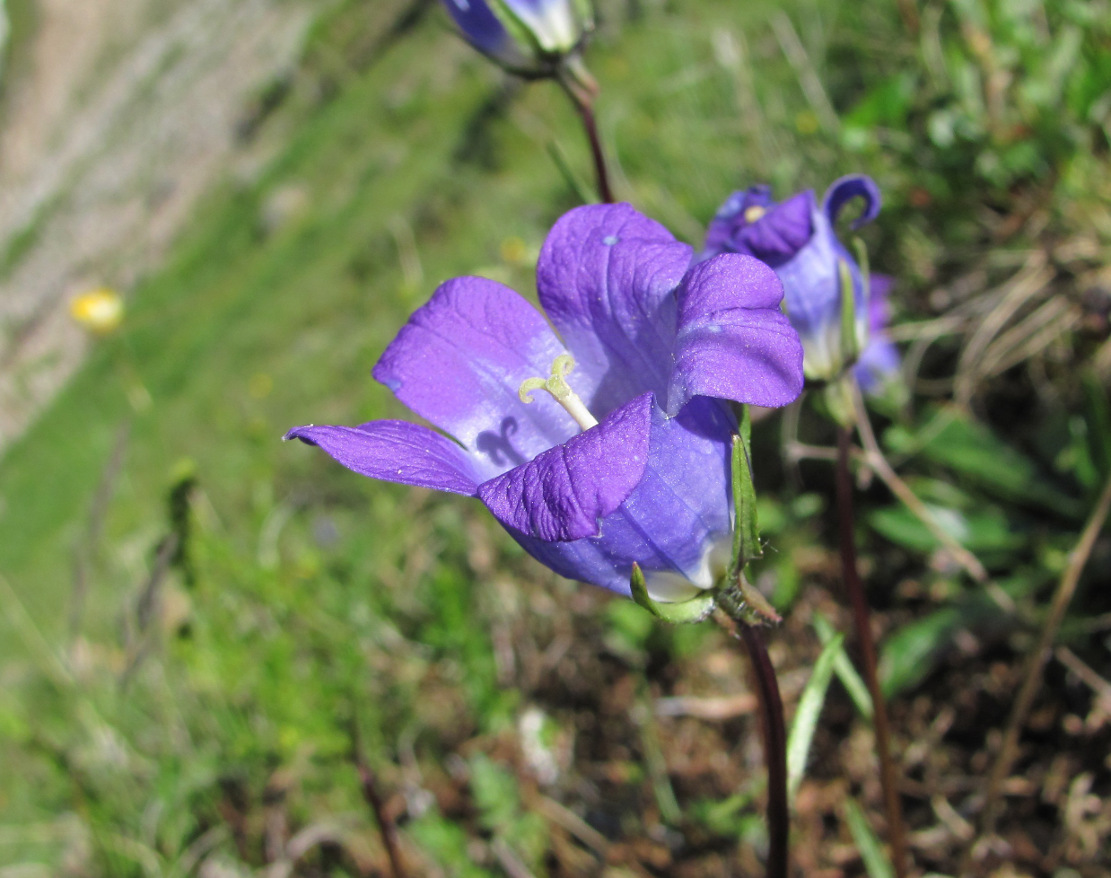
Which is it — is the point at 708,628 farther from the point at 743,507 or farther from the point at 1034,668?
the point at 743,507

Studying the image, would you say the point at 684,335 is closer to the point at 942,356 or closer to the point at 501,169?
the point at 942,356

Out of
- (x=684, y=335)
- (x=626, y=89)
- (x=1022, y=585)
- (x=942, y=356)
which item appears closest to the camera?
(x=684, y=335)

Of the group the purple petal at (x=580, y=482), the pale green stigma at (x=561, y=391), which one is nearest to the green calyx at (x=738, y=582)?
the purple petal at (x=580, y=482)

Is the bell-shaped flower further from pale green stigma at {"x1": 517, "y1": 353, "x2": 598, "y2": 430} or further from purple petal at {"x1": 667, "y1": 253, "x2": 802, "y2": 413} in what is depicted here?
purple petal at {"x1": 667, "y1": 253, "x2": 802, "y2": 413}

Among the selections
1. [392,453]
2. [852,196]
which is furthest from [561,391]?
[852,196]

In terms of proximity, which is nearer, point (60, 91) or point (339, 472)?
point (339, 472)

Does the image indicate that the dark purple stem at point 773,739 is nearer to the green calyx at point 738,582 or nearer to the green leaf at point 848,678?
the green calyx at point 738,582

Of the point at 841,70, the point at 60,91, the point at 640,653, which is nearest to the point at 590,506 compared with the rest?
the point at 640,653

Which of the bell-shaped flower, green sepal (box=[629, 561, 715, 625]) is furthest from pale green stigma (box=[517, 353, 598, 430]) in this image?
the bell-shaped flower
